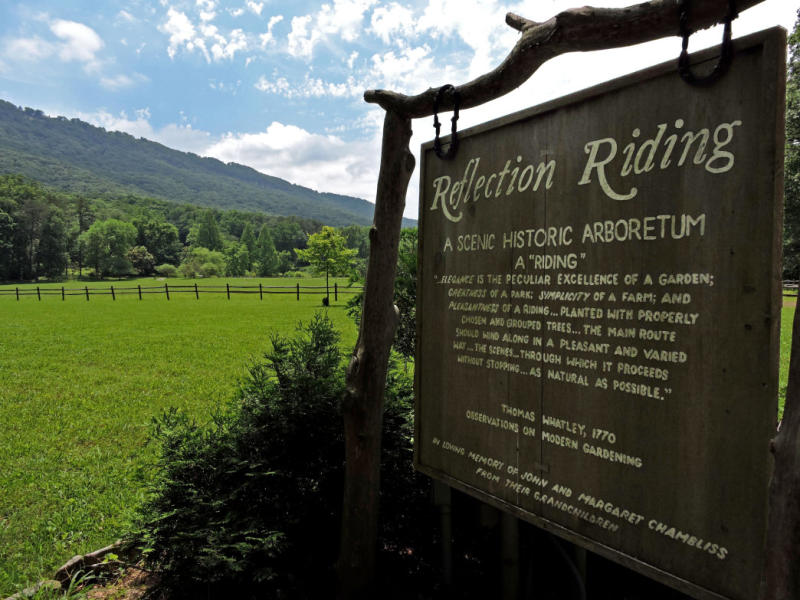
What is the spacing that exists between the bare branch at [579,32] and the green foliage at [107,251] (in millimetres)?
101253

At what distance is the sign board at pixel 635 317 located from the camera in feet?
4.93

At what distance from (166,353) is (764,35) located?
13.8m

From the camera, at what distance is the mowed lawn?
415 centimetres

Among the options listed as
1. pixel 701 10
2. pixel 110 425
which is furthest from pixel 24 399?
pixel 701 10

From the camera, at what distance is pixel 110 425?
7.12 meters

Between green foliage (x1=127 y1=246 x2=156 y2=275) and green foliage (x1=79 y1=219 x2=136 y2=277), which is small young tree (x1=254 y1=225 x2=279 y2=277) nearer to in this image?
green foliage (x1=127 y1=246 x2=156 y2=275)

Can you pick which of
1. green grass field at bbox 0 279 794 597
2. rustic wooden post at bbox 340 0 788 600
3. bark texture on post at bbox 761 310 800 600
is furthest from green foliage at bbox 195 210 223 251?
bark texture on post at bbox 761 310 800 600

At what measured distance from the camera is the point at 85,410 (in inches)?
311

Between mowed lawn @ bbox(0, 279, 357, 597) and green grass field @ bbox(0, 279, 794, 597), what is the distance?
15 mm

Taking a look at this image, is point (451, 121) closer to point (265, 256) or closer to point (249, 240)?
point (265, 256)

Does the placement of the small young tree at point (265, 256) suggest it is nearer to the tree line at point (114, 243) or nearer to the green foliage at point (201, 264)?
the tree line at point (114, 243)

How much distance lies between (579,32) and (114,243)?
105101mm

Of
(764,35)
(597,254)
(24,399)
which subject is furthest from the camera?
(24,399)

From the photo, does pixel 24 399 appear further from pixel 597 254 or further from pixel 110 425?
pixel 597 254
